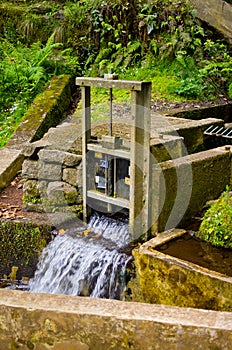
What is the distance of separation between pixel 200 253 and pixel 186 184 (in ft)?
3.28

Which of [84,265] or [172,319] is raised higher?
[172,319]

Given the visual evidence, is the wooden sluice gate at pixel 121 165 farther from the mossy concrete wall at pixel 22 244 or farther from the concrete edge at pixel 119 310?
the concrete edge at pixel 119 310

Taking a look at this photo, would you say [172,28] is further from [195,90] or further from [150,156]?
[150,156]

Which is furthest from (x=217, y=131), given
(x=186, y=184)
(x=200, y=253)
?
(x=200, y=253)

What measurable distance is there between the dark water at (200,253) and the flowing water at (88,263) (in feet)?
1.66

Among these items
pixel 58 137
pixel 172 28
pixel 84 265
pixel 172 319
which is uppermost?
pixel 172 28

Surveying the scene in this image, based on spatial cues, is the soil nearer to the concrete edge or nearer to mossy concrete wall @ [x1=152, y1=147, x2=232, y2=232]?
mossy concrete wall @ [x1=152, y1=147, x2=232, y2=232]

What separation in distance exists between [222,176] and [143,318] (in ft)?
11.0

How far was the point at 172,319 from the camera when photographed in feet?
9.62

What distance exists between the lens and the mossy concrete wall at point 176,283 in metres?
4.08

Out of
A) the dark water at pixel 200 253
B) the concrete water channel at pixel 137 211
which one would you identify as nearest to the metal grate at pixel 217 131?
the concrete water channel at pixel 137 211

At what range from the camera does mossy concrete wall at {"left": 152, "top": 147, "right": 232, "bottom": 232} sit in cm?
518

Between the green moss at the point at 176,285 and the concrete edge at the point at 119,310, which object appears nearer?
the concrete edge at the point at 119,310

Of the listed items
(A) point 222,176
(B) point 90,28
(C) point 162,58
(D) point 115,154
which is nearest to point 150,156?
(D) point 115,154
